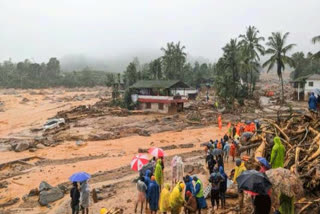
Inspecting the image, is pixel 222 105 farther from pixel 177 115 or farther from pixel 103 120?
pixel 103 120

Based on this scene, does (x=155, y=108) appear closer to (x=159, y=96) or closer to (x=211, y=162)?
(x=159, y=96)

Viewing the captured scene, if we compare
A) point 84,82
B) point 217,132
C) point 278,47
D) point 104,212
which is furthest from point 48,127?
point 84,82

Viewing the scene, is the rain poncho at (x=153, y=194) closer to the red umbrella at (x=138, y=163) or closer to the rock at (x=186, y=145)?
the red umbrella at (x=138, y=163)

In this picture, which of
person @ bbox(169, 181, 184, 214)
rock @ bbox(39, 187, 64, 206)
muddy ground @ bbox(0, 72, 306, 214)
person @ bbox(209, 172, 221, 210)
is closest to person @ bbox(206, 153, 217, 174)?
muddy ground @ bbox(0, 72, 306, 214)

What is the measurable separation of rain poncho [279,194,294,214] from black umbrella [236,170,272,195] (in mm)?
702

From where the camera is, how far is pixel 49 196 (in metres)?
14.7

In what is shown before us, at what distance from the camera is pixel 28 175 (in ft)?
64.2

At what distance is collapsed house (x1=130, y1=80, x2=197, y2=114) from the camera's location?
44.7 metres

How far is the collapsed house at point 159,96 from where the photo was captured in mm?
44719

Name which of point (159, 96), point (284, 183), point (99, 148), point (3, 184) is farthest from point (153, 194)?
point (159, 96)

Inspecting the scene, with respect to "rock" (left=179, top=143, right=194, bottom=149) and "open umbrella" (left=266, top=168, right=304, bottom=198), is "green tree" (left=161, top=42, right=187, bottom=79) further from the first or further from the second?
"open umbrella" (left=266, top=168, right=304, bottom=198)

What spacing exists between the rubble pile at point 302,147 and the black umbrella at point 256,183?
229 cm

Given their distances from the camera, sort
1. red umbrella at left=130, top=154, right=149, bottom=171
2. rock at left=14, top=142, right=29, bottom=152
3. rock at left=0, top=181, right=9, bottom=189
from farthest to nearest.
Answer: rock at left=14, top=142, right=29, bottom=152
rock at left=0, top=181, right=9, bottom=189
red umbrella at left=130, top=154, right=149, bottom=171

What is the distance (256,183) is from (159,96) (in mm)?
38314
